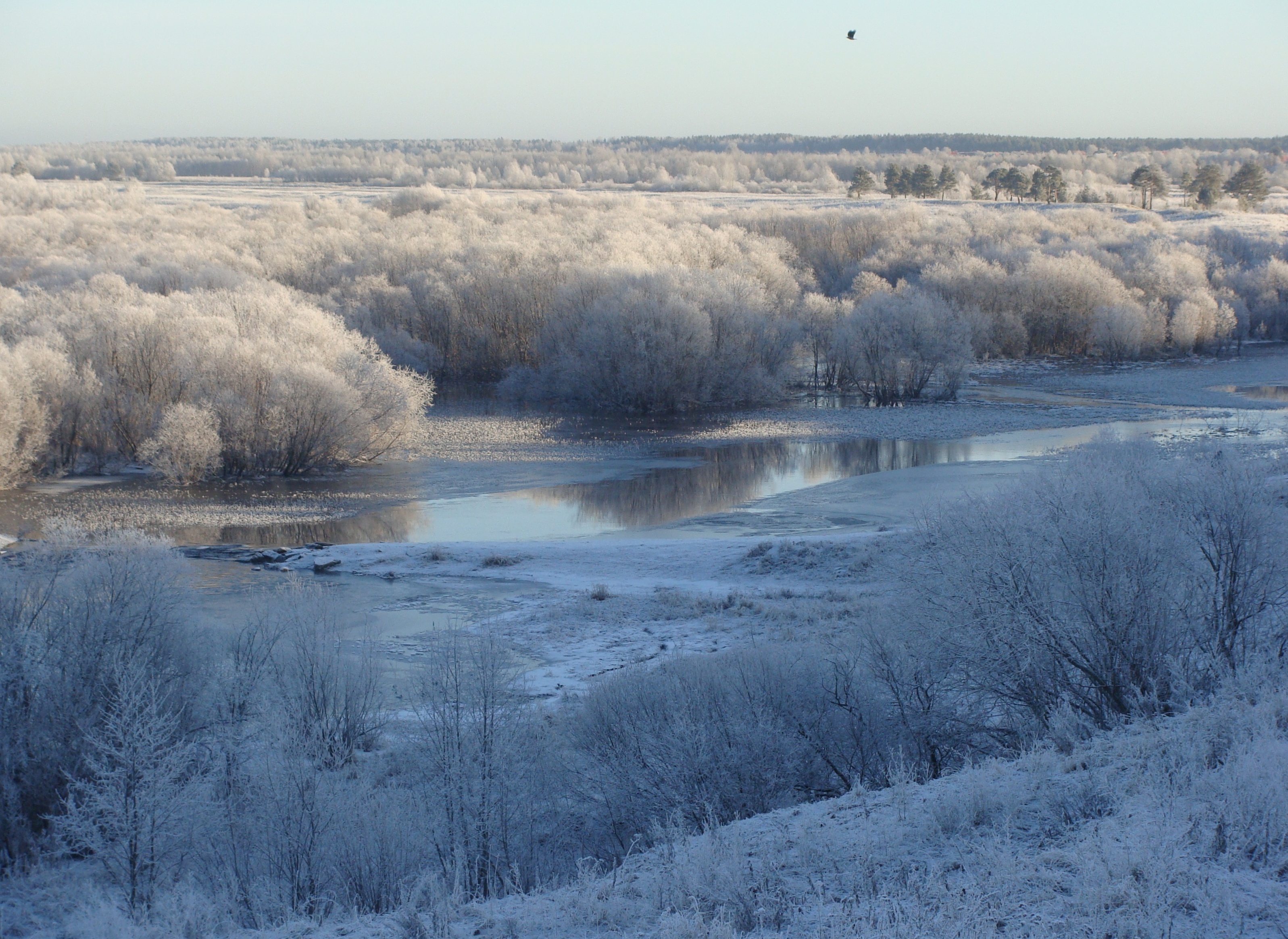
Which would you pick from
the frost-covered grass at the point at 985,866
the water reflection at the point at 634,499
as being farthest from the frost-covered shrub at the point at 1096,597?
the water reflection at the point at 634,499

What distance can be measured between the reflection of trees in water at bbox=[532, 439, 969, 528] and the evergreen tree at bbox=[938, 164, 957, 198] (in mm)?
65329

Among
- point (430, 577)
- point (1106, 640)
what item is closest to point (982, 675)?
point (1106, 640)

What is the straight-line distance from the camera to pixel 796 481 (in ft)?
91.0

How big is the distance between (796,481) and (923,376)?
47.5 feet

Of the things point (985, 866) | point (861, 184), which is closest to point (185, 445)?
point (985, 866)

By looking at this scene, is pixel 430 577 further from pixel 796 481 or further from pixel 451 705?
pixel 796 481

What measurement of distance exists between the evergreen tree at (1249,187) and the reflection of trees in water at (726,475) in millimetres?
63859

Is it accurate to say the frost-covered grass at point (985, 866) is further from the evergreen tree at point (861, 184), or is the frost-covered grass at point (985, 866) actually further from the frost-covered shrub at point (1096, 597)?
the evergreen tree at point (861, 184)

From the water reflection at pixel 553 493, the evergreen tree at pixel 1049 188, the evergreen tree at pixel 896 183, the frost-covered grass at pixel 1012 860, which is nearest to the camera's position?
the frost-covered grass at pixel 1012 860

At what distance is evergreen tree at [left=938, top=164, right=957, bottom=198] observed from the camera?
90438 mm

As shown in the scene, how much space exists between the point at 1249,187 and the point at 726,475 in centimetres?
7159

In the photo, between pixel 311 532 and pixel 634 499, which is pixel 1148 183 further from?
pixel 311 532

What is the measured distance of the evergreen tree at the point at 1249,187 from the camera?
7962 centimetres

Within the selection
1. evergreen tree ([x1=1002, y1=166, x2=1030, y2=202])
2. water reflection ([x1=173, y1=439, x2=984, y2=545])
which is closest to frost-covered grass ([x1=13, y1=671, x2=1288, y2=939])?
water reflection ([x1=173, y1=439, x2=984, y2=545])
